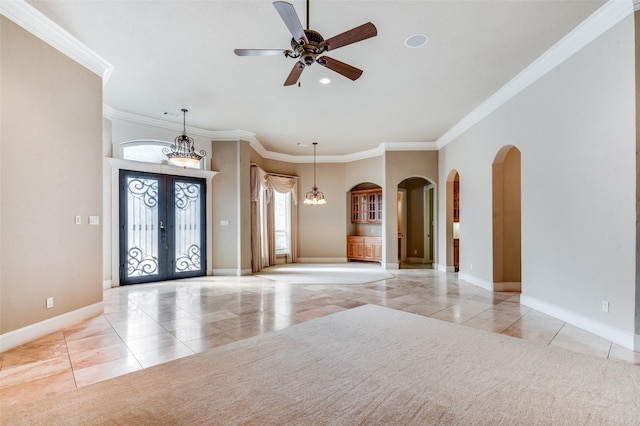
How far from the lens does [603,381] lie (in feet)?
8.29

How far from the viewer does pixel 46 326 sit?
370cm

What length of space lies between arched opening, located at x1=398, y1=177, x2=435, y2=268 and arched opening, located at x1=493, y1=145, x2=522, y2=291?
4.40 meters

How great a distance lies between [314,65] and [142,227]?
504cm

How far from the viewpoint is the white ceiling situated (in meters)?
3.36

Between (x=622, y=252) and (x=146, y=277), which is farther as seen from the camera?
(x=146, y=277)

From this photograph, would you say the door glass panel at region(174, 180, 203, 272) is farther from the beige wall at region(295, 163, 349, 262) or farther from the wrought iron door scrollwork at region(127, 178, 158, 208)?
the beige wall at region(295, 163, 349, 262)

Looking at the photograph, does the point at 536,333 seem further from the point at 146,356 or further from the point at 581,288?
the point at 146,356

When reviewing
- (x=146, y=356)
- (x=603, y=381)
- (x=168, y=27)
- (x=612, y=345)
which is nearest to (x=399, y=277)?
(x=612, y=345)

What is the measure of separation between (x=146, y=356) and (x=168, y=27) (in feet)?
12.0

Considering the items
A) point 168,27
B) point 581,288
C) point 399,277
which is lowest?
point 399,277

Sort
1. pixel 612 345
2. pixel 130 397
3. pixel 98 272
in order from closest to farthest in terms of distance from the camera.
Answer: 1. pixel 130 397
2. pixel 612 345
3. pixel 98 272

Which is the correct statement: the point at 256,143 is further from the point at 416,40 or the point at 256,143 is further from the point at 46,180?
the point at 416,40

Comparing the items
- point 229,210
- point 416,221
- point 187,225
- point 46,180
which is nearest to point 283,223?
point 229,210

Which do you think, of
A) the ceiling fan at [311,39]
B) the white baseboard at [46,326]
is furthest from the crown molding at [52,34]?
the white baseboard at [46,326]
